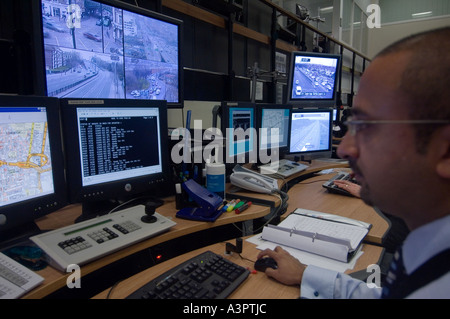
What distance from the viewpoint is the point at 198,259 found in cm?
90

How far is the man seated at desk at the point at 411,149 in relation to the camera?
474 millimetres

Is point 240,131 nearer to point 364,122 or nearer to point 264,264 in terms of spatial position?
point 264,264

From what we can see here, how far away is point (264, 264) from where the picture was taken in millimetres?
910

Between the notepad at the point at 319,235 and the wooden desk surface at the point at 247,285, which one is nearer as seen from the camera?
the wooden desk surface at the point at 247,285

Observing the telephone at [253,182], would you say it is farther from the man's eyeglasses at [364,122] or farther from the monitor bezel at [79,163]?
the man's eyeglasses at [364,122]

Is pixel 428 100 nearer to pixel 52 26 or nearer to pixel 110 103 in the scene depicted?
pixel 110 103

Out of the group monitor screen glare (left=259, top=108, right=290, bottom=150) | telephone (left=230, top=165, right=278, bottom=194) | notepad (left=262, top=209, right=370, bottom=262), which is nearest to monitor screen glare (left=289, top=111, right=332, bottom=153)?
monitor screen glare (left=259, top=108, right=290, bottom=150)

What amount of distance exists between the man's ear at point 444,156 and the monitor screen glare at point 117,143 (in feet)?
3.20

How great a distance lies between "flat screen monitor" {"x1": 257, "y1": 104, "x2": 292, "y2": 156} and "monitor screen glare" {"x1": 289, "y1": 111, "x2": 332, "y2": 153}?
0.10 m

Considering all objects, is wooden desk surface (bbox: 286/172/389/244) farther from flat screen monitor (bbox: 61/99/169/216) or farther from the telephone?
flat screen monitor (bbox: 61/99/169/216)

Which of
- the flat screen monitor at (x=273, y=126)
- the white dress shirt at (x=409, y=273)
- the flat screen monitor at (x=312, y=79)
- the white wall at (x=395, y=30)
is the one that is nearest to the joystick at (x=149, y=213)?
the white dress shirt at (x=409, y=273)

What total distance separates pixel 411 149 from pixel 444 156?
0.15 feet

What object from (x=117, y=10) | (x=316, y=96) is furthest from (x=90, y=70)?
(x=316, y=96)

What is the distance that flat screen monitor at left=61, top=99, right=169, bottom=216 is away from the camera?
1.00 m
